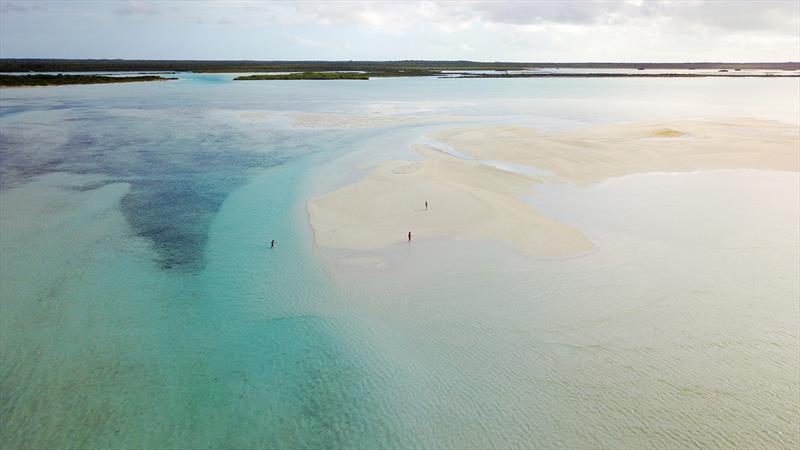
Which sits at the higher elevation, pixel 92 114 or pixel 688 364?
pixel 92 114

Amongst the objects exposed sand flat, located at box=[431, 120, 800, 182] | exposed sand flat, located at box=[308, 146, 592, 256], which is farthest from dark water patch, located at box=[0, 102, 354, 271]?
exposed sand flat, located at box=[431, 120, 800, 182]

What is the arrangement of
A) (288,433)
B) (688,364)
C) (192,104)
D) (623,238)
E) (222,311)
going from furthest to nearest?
1. (192,104)
2. (623,238)
3. (222,311)
4. (688,364)
5. (288,433)

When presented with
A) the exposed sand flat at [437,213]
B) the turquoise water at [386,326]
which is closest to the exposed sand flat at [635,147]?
the turquoise water at [386,326]

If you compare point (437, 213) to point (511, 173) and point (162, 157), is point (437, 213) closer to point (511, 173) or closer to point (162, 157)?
point (511, 173)

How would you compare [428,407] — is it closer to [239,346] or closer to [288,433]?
[288,433]

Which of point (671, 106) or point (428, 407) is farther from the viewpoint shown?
point (671, 106)

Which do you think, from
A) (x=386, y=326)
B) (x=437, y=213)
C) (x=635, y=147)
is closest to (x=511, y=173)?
(x=437, y=213)

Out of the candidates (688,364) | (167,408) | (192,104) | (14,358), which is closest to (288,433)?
(167,408)

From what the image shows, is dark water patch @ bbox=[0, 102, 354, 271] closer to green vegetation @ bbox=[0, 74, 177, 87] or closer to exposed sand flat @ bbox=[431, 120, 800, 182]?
exposed sand flat @ bbox=[431, 120, 800, 182]
